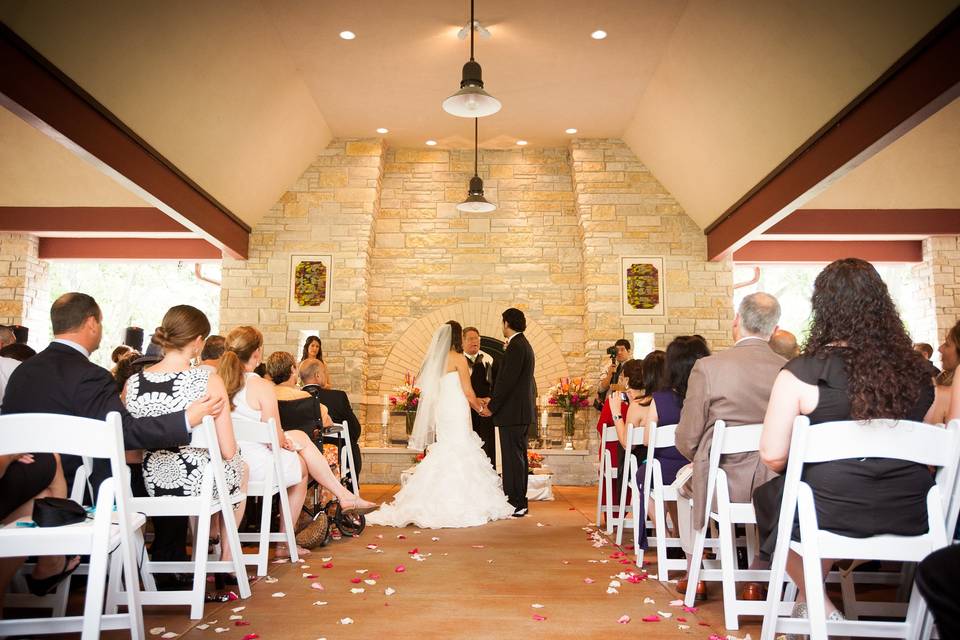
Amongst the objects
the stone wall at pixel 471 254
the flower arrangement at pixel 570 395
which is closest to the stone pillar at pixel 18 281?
the stone wall at pixel 471 254

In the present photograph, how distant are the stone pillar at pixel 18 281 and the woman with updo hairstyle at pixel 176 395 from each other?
307 inches

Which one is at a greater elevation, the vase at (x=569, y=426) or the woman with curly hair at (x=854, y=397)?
the woman with curly hair at (x=854, y=397)

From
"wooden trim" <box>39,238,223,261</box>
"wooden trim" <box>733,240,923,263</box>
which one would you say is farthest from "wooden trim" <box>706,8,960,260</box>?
"wooden trim" <box>39,238,223,261</box>

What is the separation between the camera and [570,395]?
27.6ft

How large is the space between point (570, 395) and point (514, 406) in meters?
2.93

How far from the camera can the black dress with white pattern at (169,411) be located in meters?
2.66

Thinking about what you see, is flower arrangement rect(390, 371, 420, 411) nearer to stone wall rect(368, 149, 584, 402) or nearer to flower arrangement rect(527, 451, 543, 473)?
stone wall rect(368, 149, 584, 402)

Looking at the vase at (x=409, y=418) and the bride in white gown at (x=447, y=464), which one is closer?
the bride in white gown at (x=447, y=464)

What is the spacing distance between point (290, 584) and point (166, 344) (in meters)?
1.26

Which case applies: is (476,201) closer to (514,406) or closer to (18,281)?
(514,406)

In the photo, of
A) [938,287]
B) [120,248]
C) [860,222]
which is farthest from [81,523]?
[938,287]

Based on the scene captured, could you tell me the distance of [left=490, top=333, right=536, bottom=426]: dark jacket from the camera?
5594 mm

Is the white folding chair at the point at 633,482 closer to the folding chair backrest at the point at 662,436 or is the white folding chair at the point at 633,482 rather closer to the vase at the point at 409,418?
the folding chair backrest at the point at 662,436

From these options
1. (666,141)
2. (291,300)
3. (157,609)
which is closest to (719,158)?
(666,141)
